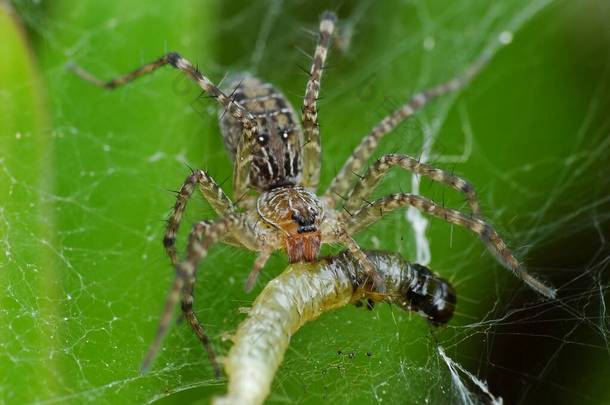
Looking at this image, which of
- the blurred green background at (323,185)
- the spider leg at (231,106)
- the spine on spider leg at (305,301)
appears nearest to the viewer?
the spine on spider leg at (305,301)

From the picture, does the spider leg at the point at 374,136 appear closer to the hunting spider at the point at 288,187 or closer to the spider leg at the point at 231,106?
the hunting spider at the point at 288,187

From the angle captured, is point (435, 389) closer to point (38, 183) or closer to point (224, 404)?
point (224, 404)

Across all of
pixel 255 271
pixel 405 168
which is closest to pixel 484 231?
pixel 405 168

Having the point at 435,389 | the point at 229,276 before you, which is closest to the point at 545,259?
the point at 435,389

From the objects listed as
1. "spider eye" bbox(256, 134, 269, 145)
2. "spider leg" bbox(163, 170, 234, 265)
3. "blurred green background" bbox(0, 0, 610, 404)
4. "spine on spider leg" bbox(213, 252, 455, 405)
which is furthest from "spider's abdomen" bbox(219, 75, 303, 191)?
"spine on spider leg" bbox(213, 252, 455, 405)

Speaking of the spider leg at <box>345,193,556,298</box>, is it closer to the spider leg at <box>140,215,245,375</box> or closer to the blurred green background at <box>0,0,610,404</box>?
the blurred green background at <box>0,0,610,404</box>

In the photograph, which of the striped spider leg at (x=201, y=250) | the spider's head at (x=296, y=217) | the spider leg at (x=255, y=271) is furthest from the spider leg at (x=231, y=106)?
the spider leg at (x=255, y=271)

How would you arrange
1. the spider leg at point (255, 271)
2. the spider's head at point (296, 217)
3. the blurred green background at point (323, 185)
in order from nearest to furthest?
the blurred green background at point (323, 185) < the spider leg at point (255, 271) < the spider's head at point (296, 217)

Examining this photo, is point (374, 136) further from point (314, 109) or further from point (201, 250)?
point (201, 250)
